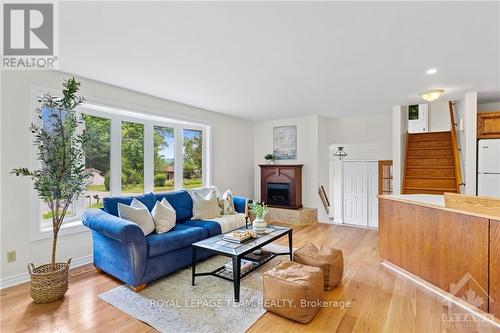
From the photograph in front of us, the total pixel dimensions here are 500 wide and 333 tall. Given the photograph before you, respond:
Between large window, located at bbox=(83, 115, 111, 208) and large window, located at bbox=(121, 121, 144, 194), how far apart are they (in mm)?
246

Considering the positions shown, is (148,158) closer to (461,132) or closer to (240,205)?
(240,205)

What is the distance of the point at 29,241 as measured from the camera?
2.88 meters

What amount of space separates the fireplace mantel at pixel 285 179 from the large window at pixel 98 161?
3531 millimetres

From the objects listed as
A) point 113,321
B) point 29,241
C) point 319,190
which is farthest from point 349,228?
point 29,241

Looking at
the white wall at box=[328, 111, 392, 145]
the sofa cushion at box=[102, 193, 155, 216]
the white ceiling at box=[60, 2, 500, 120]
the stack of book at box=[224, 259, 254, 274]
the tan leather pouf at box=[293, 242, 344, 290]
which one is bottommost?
the stack of book at box=[224, 259, 254, 274]

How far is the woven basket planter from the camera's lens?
2387 millimetres

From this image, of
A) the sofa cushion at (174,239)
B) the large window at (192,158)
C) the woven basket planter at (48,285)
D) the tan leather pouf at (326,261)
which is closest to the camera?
the woven basket planter at (48,285)

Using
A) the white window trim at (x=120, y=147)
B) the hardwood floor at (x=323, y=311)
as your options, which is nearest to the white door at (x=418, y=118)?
the hardwood floor at (x=323, y=311)

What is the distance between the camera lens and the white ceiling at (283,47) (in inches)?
73.2

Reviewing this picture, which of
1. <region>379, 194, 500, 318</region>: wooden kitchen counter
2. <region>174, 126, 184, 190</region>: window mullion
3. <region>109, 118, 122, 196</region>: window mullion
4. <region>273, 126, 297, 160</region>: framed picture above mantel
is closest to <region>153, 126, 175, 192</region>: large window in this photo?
<region>174, 126, 184, 190</region>: window mullion

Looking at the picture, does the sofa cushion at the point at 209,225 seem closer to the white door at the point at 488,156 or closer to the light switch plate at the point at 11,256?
the light switch plate at the point at 11,256

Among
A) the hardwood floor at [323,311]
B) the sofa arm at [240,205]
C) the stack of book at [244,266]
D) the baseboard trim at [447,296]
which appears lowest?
the hardwood floor at [323,311]

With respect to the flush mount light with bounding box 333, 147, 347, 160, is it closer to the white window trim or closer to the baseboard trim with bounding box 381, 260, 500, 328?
the white window trim

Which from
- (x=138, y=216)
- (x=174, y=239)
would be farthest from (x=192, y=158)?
(x=174, y=239)
